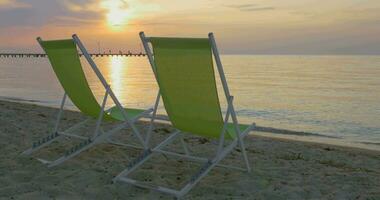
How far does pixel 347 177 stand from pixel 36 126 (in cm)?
487

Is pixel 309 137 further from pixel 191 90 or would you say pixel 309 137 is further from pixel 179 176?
pixel 191 90

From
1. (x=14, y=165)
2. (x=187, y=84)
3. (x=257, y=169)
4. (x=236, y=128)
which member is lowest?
(x=14, y=165)

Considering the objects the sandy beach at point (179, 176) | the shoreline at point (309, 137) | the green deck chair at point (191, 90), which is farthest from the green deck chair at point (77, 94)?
the shoreline at point (309, 137)

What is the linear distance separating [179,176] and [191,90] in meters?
1.03

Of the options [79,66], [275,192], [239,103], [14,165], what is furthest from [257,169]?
[239,103]

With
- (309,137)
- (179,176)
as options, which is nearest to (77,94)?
(179,176)

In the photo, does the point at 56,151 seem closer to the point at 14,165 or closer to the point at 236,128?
the point at 14,165

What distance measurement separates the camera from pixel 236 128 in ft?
12.8

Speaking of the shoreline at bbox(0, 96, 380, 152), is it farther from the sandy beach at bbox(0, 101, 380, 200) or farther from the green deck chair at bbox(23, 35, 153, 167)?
the green deck chair at bbox(23, 35, 153, 167)

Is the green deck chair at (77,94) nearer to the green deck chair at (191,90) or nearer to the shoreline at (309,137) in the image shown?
the green deck chair at (191,90)

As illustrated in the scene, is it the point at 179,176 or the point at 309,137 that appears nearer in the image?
the point at 179,176

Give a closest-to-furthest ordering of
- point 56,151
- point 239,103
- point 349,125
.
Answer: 1. point 56,151
2. point 349,125
3. point 239,103

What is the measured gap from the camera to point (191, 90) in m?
3.77

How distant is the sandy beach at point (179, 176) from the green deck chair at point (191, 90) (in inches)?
10.8
